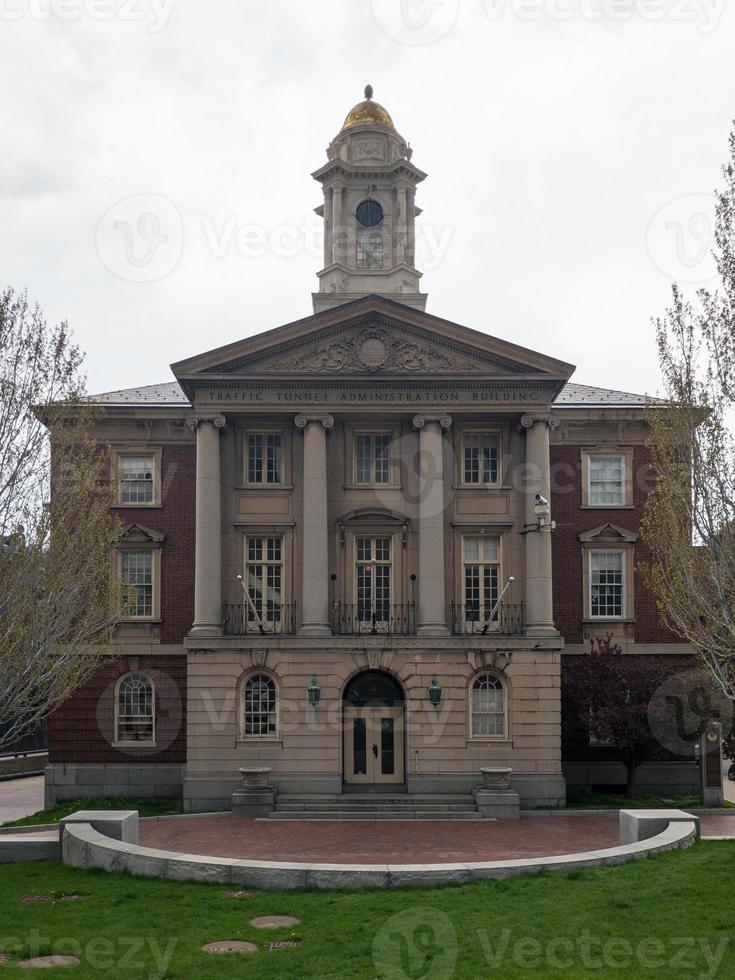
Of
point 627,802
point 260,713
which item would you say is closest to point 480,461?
point 260,713

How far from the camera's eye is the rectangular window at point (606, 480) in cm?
3894

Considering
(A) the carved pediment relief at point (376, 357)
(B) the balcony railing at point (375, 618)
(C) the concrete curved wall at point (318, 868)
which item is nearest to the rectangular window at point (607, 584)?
(B) the balcony railing at point (375, 618)

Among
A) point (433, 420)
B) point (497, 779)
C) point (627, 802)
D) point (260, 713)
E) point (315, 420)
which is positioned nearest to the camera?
point (497, 779)

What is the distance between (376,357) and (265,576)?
7905 millimetres

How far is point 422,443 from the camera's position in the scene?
35.2 m

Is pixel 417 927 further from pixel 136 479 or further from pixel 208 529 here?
pixel 136 479

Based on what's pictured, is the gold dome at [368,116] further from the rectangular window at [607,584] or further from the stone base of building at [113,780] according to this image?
the stone base of building at [113,780]

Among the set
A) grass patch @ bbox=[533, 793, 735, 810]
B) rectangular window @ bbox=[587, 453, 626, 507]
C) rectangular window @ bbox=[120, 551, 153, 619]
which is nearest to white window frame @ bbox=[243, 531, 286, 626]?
rectangular window @ bbox=[120, 551, 153, 619]

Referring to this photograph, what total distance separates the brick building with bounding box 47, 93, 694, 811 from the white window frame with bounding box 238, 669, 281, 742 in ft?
0.24

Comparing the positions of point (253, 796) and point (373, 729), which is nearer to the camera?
point (253, 796)

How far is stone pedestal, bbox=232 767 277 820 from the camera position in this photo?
3178 cm

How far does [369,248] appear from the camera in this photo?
4309 cm

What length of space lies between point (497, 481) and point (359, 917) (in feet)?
67.6

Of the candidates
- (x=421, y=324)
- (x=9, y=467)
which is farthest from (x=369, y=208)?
(x=9, y=467)
